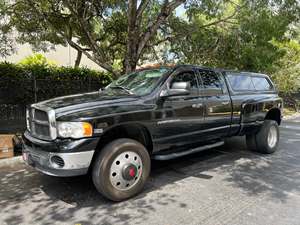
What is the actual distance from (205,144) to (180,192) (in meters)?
1.40

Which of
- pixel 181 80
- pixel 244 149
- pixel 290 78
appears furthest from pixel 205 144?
pixel 290 78

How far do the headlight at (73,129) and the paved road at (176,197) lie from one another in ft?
3.13

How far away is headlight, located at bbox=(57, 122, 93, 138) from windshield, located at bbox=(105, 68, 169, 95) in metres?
1.12

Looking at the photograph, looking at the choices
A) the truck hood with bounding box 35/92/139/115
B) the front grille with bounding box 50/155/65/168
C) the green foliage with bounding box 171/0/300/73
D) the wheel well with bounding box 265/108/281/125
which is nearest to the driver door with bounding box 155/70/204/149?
the truck hood with bounding box 35/92/139/115

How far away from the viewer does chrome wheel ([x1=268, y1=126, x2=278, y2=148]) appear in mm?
6051

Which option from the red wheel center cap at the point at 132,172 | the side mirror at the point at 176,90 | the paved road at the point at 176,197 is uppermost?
the side mirror at the point at 176,90

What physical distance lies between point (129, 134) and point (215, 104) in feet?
6.04

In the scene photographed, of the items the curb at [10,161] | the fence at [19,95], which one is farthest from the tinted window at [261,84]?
the fence at [19,95]

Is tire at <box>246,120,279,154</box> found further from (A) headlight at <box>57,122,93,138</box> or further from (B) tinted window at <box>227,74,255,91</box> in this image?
(A) headlight at <box>57,122,93,138</box>

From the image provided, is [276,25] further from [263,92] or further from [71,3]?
[71,3]

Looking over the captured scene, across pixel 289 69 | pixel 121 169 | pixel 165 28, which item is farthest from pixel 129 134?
pixel 289 69

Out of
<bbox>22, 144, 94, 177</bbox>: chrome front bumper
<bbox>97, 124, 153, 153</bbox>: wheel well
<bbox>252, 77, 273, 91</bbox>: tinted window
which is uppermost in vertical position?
<bbox>252, 77, 273, 91</bbox>: tinted window

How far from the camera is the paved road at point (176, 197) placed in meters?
3.18

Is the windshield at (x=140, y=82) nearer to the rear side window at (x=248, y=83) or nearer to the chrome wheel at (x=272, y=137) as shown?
the rear side window at (x=248, y=83)
